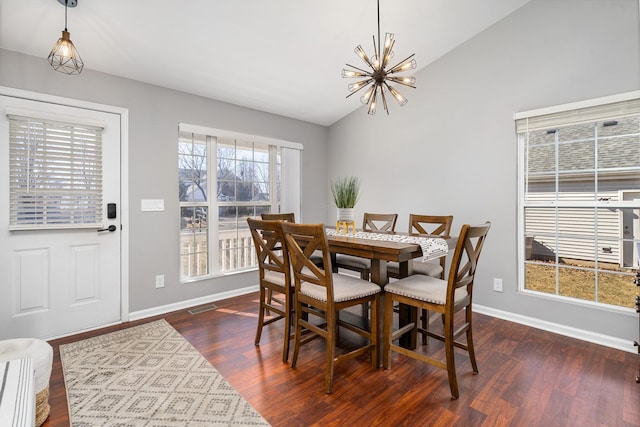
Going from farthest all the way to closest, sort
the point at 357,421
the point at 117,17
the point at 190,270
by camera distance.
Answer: the point at 190,270 → the point at 117,17 → the point at 357,421

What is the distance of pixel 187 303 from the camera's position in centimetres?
337

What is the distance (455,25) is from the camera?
3043mm

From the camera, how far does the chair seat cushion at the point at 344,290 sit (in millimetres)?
1966

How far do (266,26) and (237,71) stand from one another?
2.19ft

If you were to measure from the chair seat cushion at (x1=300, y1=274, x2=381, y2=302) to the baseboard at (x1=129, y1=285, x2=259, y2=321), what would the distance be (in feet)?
6.12

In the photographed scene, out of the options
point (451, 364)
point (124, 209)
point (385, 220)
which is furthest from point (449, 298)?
point (124, 209)

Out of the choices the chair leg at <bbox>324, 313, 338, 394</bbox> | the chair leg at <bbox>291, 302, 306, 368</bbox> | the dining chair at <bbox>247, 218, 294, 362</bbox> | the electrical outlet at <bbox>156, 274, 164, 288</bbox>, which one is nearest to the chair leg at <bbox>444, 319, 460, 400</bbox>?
the chair leg at <bbox>324, 313, 338, 394</bbox>

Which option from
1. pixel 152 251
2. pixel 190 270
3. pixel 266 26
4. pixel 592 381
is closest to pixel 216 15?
pixel 266 26

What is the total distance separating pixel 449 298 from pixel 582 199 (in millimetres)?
1970

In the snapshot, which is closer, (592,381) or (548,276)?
(592,381)

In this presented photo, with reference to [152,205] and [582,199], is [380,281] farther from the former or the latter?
[152,205]

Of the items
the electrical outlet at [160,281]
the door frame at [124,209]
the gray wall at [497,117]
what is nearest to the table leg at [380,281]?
the gray wall at [497,117]

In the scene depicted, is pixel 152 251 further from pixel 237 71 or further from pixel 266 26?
pixel 266 26

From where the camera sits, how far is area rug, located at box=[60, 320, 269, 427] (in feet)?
5.37
